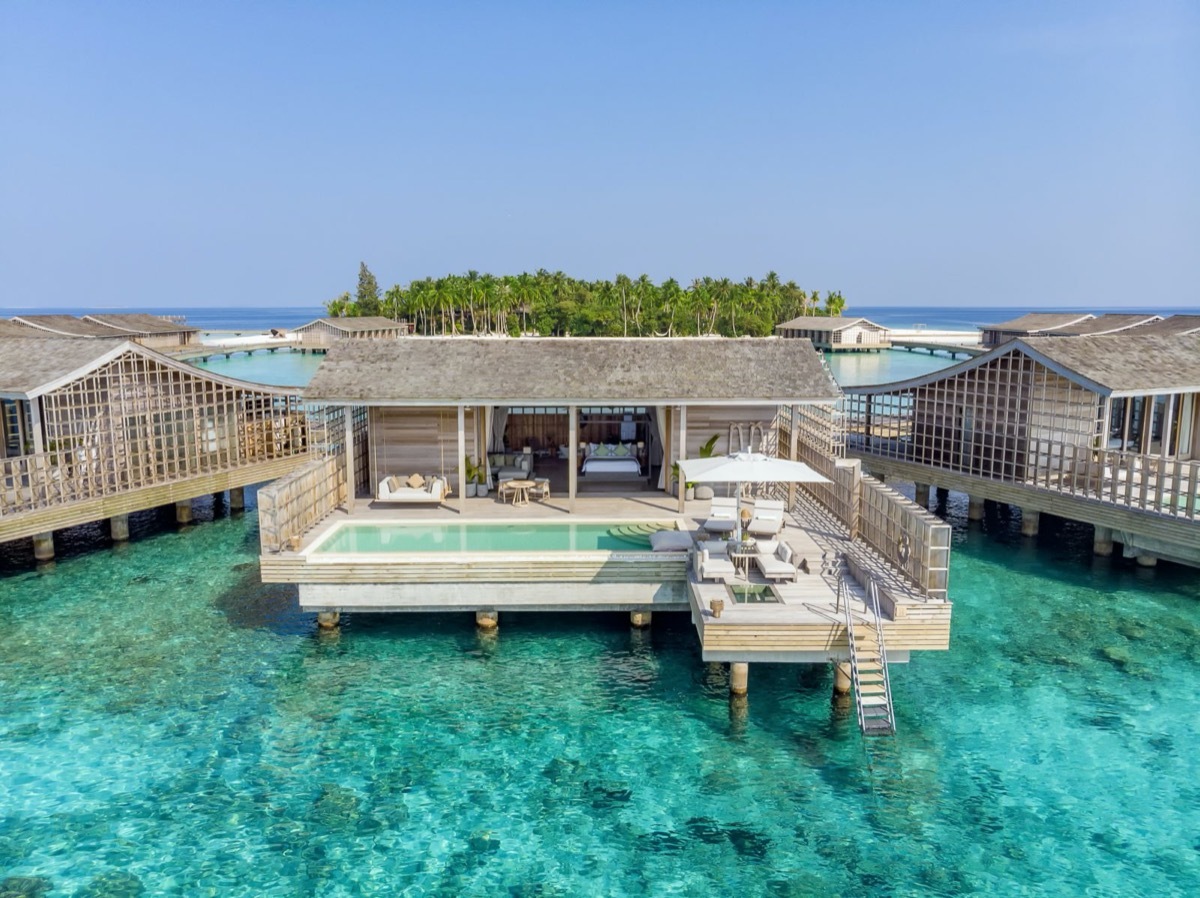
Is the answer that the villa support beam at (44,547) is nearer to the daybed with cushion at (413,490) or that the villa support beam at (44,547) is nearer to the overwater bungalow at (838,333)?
the daybed with cushion at (413,490)

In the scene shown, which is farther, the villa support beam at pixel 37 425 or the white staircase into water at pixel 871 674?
the villa support beam at pixel 37 425

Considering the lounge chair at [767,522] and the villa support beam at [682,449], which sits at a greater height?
the villa support beam at [682,449]

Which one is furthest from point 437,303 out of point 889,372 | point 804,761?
point 804,761

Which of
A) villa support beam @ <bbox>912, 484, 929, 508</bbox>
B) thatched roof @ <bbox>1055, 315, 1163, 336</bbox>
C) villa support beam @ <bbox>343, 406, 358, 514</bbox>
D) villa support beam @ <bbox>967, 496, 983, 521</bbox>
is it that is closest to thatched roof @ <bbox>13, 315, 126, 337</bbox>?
villa support beam @ <bbox>343, 406, 358, 514</bbox>

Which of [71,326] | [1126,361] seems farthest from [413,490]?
[71,326]

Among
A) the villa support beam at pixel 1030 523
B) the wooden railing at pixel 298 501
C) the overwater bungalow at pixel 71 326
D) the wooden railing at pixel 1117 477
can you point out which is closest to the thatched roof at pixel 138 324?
the overwater bungalow at pixel 71 326

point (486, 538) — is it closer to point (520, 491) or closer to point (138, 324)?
point (520, 491)
